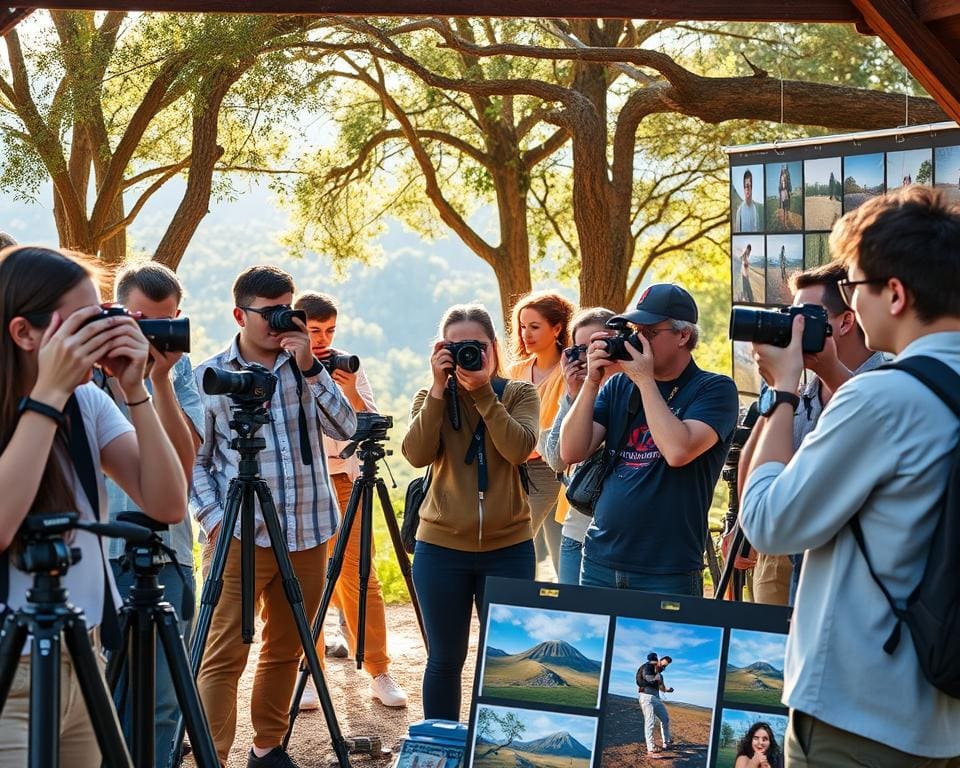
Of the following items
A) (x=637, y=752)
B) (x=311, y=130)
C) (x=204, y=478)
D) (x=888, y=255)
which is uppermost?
(x=311, y=130)

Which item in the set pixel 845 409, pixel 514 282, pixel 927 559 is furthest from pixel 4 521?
pixel 514 282

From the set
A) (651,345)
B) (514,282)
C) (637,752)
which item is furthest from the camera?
(514,282)

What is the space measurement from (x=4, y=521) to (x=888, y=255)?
1585mm

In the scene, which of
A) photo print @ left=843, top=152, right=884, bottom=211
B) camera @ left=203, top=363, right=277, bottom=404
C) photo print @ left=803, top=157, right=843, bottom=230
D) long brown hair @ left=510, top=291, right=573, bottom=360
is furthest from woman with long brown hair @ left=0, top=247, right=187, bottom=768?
photo print @ left=803, top=157, right=843, bottom=230

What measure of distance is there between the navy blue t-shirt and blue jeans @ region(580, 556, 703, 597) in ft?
0.07

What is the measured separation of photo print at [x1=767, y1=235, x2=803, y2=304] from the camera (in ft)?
21.5

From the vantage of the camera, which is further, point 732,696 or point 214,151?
point 214,151

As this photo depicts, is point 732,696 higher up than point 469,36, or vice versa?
point 469,36

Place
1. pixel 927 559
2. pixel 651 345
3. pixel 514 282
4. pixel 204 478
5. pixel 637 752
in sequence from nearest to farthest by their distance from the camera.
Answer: pixel 927 559
pixel 637 752
pixel 651 345
pixel 204 478
pixel 514 282

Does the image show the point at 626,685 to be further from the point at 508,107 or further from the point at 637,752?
the point at 508,107

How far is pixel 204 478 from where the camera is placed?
4.07 m

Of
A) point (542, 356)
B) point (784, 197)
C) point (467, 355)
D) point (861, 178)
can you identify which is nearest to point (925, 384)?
point (467, 355)

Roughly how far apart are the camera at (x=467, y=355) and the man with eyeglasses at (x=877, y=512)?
2067 millimetres

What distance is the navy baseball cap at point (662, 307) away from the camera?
3.64 m
